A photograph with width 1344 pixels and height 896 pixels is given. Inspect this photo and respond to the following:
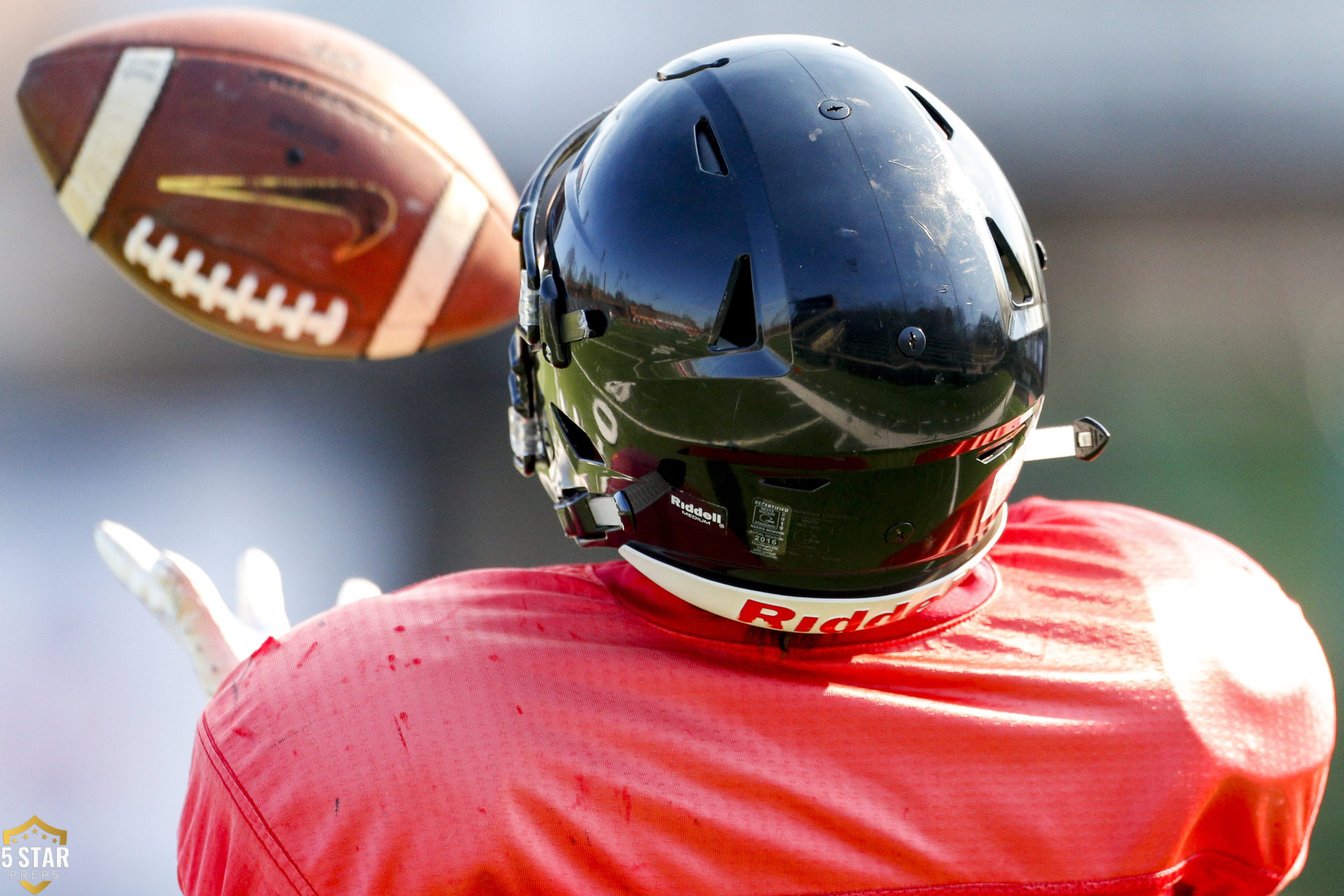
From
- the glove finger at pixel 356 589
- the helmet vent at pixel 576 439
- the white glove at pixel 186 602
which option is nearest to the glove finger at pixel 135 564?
the white glove at pixel 186 602

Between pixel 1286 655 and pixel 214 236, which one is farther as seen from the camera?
pixel 214 236

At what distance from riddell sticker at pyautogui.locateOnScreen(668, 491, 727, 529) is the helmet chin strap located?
0.05m

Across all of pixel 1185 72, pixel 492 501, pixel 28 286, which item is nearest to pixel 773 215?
pixel 492 501

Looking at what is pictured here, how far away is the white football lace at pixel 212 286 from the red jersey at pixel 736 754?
0.96 m

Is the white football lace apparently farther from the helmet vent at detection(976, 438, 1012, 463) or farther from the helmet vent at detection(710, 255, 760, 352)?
the helmet vent at detection(976, 438, 1012, 463)

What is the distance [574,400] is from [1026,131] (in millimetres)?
5246

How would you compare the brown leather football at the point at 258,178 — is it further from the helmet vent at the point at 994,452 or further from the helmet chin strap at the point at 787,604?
the helmet vent at the point at 994,452

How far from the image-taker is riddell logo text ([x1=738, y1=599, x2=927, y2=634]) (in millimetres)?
878

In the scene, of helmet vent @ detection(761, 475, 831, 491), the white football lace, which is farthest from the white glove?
the white football lace

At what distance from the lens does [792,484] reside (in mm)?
868

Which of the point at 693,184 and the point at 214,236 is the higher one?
the point at 693,184

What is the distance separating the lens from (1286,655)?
98 cm

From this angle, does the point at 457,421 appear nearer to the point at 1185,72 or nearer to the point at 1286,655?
the point at 1286,655

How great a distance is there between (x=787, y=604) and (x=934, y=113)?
0.47 metres
